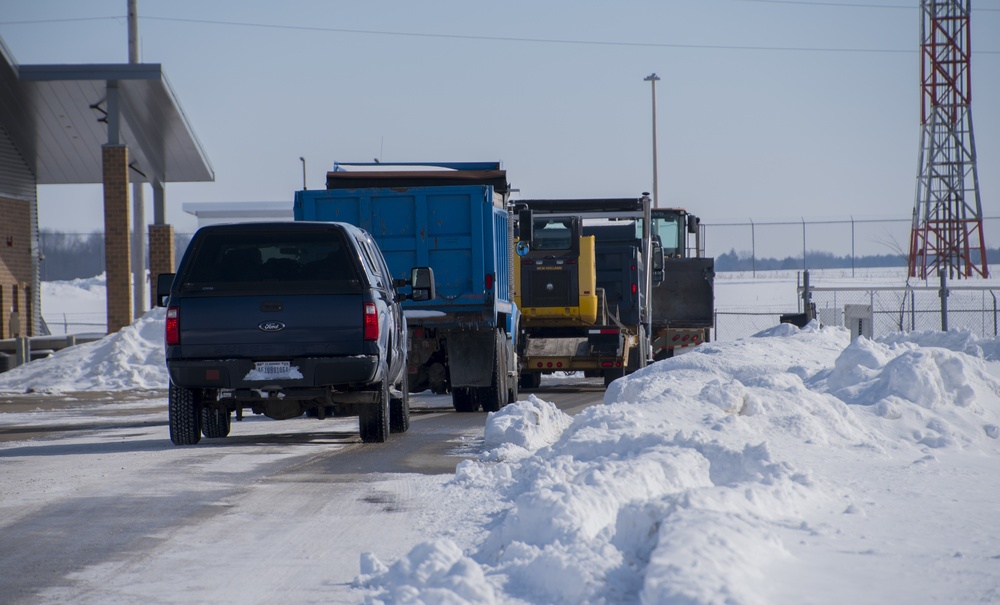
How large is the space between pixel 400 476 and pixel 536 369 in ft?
41.3

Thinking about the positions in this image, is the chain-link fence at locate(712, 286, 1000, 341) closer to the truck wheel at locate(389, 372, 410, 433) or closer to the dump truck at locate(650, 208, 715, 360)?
the dump truck at locate(650, 208, 715, 360)

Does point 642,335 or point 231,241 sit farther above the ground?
point 231,241

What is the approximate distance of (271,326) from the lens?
1131cm

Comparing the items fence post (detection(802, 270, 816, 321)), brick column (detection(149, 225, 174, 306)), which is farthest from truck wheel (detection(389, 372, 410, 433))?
brick column (detection(149, 225, 174, 306))

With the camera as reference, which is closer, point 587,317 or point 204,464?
point 204,464

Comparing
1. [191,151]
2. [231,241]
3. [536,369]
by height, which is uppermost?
[191,151]

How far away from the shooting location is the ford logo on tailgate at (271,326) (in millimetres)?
11297

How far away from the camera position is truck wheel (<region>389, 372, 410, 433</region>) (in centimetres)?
1335

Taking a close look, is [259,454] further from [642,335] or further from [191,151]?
[191,151]

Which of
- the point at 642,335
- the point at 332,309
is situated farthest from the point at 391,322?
the point at 642,335

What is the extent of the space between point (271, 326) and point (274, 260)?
0.75 metres

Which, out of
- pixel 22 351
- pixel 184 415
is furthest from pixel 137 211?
pixel 184 415

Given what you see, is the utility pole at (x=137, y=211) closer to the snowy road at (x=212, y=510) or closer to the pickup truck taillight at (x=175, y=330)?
the snowy road at (x=212, y=510)

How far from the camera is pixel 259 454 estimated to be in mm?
11422
